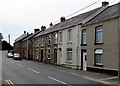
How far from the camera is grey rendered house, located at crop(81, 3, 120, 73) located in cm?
2252

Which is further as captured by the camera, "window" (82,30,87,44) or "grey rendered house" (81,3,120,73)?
"window" (82,30,87,44)

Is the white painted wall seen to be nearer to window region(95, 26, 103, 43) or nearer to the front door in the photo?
the front door

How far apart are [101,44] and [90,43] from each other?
2453mm

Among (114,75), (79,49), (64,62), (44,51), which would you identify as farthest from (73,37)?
(44,51)

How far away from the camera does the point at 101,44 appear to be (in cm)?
2489

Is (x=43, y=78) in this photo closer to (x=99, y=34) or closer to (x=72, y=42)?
(x=99, y=34)

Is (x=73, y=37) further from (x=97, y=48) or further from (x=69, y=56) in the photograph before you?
(x=97, y=48)

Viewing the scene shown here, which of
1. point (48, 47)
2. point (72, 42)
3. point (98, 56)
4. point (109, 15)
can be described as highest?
point (109, 15)

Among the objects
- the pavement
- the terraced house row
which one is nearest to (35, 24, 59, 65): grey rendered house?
the terraced house row

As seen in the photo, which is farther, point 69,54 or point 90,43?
point 69,54

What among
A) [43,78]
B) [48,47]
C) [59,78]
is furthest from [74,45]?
[43,78]

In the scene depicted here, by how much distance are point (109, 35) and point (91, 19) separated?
21.6 feet

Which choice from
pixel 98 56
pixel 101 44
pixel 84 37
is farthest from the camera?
pixel 84 37

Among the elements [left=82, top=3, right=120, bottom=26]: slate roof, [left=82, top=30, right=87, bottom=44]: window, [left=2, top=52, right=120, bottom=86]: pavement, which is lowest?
[left=2, top=52, right=120, bottom=86]: pavement
